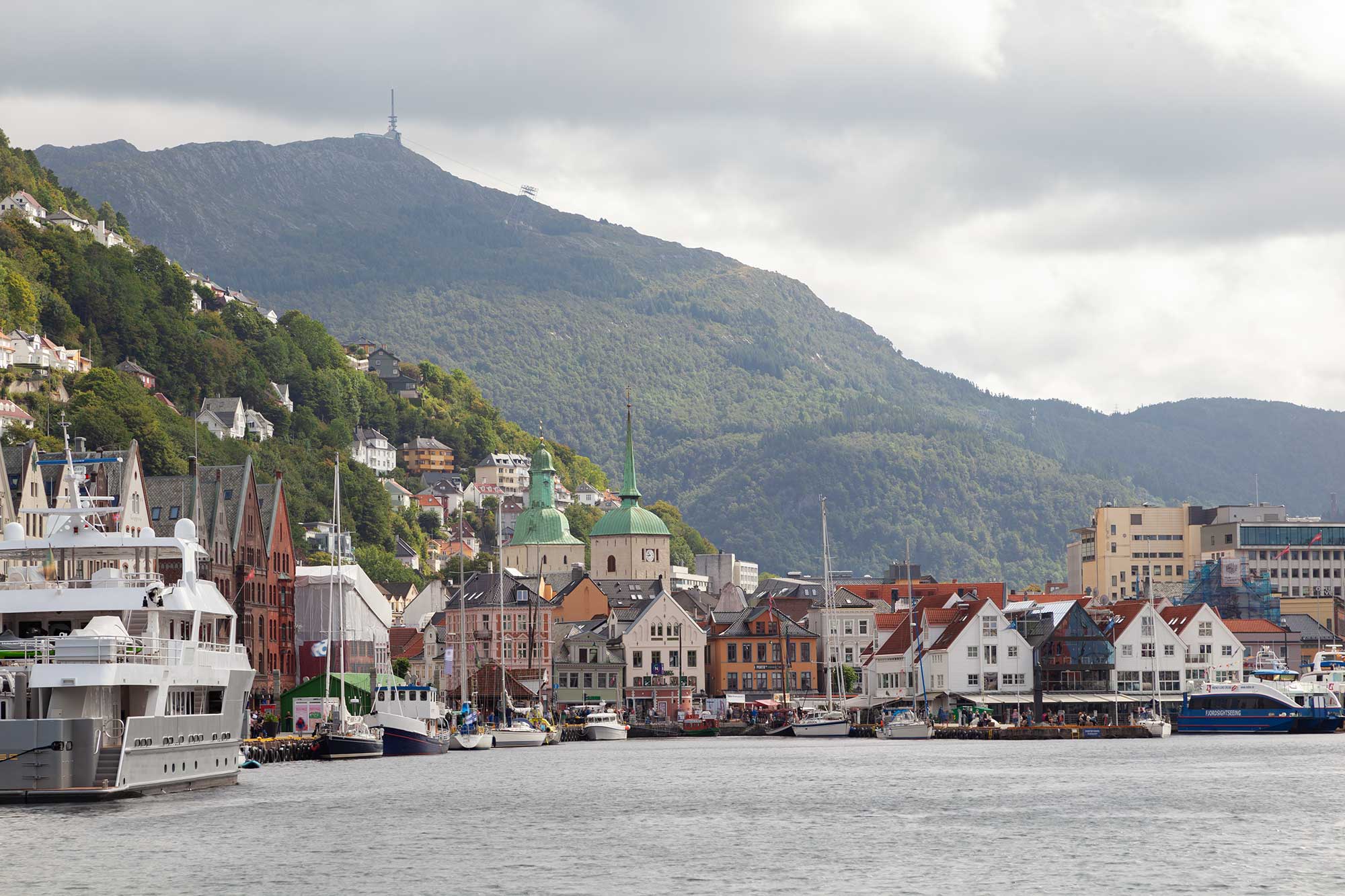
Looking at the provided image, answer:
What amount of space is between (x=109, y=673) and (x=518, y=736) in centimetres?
7986

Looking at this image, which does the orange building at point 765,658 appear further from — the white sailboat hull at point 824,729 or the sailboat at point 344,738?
the sailboat at point 344,738

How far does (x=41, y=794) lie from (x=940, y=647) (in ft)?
367

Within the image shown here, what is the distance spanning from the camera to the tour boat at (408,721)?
11975cm

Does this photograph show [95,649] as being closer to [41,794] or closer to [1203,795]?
[41,794]

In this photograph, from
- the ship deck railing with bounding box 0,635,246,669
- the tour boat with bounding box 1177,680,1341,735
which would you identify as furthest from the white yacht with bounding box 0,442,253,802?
the tour boat with bounding box 1177,680,1341,735

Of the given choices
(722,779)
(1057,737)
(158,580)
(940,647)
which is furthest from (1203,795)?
(940,647)

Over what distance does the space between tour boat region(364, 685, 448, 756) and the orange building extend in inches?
2084

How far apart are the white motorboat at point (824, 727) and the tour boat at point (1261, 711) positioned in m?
27.9

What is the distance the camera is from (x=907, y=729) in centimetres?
14938

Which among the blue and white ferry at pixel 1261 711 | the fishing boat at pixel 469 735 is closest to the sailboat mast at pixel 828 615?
the blue and white ferry at pixel 1261 711

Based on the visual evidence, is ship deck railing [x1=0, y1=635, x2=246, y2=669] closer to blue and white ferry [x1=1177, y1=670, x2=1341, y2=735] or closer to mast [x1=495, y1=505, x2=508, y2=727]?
mast [x1=495, y1=505, x2=508, y2=727]

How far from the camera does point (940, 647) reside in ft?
550

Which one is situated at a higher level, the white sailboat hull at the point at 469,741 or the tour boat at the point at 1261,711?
the tour boat at the point at 1261,711

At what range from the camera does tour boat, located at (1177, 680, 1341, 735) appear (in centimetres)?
15688
